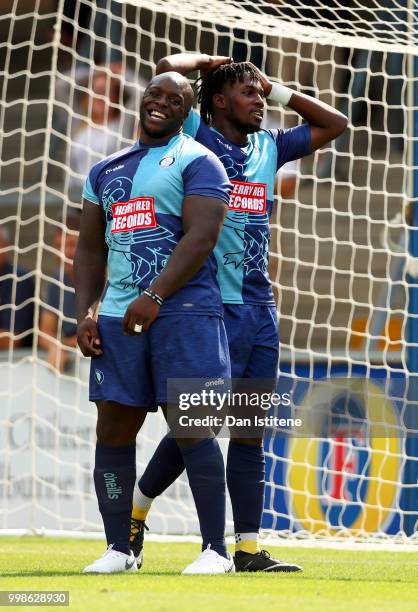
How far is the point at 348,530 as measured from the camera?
257 inches

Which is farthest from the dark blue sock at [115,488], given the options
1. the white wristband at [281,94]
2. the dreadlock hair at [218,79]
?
the white wristband at [281,94]

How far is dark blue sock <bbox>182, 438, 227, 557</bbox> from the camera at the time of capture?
3.65 metres

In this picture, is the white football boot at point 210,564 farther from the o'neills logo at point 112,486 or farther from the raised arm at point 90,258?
the raised arm at point 90,258

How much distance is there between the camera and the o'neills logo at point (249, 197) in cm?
410

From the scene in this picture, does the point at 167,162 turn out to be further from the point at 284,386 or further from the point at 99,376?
the point at 284,386

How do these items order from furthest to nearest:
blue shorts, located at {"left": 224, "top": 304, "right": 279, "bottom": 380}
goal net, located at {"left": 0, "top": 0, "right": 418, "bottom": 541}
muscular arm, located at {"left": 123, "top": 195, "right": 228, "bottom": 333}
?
1. goal net, located at {"left": 0, "top": 0, "right": 418, "bottom": 541}
2. blue shorts, located at {"left": 224, "top": 304, "right": 279, "bottom": 380}
3. muscular arm, located at {"left": 123, "top": 195, "right": 228, "bottom": 333}

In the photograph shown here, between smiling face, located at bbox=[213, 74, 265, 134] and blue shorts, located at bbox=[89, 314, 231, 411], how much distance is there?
0.76m

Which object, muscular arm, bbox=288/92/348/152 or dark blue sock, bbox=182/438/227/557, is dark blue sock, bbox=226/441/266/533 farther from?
muscular arm, bbox=288/92/348/152

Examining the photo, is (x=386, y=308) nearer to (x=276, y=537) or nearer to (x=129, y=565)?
(x=276, y=537)

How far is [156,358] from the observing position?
3.66m

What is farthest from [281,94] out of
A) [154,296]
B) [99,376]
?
[99,376]

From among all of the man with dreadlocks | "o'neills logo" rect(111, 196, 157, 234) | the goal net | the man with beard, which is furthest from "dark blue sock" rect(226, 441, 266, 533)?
the goal net

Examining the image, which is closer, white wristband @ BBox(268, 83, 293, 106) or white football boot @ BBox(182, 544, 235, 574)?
white football boot @ BBox(182, 544, 235, 574)

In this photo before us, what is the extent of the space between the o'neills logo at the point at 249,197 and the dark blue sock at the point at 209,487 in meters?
0.83
